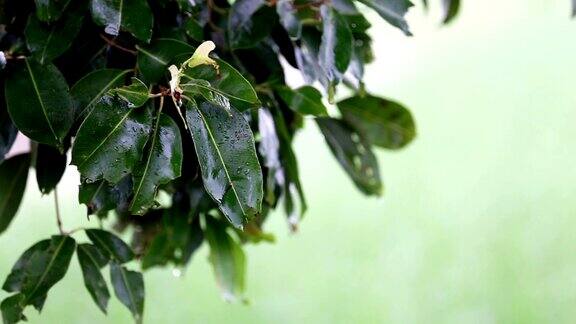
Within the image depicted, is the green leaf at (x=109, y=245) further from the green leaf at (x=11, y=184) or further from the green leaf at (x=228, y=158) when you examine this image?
the green leaf at (x=228, y=158)

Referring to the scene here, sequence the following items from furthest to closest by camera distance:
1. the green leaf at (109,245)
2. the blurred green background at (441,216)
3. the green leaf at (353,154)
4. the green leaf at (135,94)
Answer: the blurred green background at (441,216) < the green leaf at (353,154) < the green leaf at (109,245) < the green leaf at (135,94)

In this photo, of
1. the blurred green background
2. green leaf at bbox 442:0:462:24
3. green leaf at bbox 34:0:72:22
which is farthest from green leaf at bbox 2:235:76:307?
the blurred green background

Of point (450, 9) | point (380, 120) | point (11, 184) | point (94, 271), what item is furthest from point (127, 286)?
point (450, 9)

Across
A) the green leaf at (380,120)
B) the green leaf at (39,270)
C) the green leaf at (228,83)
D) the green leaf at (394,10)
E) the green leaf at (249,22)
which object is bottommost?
the green leaf at (39,270)

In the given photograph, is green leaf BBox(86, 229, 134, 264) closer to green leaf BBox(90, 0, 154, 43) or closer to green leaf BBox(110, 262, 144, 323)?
green leaf BBox(110, 262, 144, 323)

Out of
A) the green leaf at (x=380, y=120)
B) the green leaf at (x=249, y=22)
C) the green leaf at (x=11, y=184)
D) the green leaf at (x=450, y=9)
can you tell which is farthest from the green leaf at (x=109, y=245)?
the green leaf at (x=450, y=9)

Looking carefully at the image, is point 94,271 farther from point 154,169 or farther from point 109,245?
point 154,169
